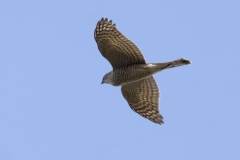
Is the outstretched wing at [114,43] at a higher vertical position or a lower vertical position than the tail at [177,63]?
higher

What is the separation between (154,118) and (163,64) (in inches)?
106

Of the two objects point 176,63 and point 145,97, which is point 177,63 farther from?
point 145,97

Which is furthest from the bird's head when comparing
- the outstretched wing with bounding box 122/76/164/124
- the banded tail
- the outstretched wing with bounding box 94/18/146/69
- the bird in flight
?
the banded tail

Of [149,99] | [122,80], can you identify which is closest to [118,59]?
[122,80]

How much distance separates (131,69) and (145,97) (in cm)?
182

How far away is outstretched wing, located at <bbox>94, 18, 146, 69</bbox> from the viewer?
68.1 feet

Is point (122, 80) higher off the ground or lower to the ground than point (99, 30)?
lower

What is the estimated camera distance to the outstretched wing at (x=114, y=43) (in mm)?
20766

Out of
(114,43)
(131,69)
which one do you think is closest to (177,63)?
(131,69)

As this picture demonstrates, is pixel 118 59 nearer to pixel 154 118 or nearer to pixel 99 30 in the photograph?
pixel 99 30

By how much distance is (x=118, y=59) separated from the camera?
21.4m

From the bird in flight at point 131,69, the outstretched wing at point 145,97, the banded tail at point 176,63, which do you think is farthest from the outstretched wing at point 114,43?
the outstretched wing at point 145,97

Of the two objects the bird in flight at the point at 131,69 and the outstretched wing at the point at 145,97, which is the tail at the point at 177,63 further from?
the outstretched wing at the point at 145,97

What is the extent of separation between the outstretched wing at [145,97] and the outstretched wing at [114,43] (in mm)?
1480
